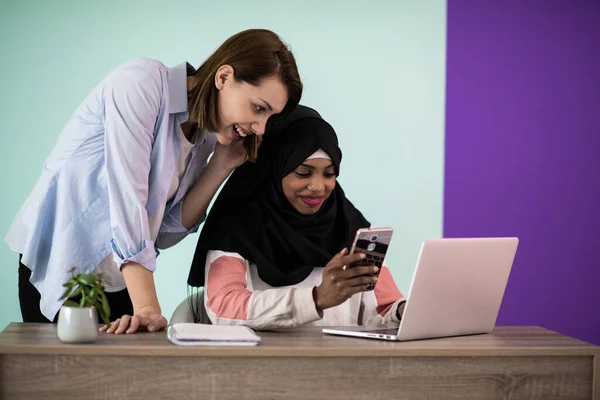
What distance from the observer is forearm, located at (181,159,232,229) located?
2369mm

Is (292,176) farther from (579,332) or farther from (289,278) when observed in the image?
(579,332)

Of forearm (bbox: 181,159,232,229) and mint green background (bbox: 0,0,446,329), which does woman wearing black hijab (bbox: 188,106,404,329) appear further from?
mint green background (bbox: 0,0,446,329)

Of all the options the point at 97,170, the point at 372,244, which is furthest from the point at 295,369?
the point at 97,170

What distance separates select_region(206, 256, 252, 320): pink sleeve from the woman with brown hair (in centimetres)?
21

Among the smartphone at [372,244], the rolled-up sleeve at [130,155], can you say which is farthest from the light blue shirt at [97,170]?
the smartphone at [372,244]

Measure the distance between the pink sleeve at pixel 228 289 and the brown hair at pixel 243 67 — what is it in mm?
380

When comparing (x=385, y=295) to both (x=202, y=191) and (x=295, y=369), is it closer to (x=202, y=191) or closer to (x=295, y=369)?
(x=202, y=191)

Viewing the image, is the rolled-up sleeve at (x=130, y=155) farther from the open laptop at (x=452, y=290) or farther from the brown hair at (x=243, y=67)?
the open laptop at (x=452, y=290)

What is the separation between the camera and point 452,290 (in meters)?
1.93

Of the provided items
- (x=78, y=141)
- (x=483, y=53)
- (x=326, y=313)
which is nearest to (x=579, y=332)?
(x=483, y=53)

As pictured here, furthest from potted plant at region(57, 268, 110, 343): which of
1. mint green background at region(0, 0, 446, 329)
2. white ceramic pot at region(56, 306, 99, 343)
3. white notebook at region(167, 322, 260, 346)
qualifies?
mint green background at region(0, 0, 446, 329)

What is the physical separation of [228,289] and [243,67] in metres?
0.58

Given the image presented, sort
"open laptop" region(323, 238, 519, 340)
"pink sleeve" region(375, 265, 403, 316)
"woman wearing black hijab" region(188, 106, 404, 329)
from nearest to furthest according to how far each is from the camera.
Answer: "open laptop" region(323, 238, 519, 340) → "woman wearing black hijab" region(188, 106, 404, 329) → "pink sleeve" region(375, 265, 403, 316)

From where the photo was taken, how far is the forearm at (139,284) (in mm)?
1956
